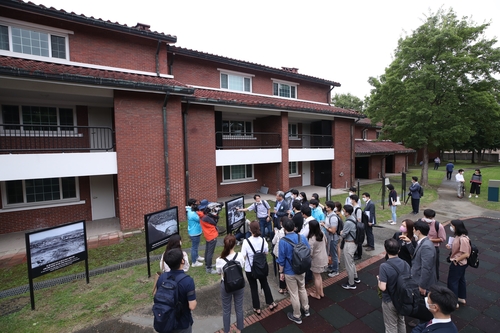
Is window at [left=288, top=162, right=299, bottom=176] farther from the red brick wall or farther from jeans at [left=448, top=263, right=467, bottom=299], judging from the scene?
jeans at [left=448, top=263, right=467, bottom=299]

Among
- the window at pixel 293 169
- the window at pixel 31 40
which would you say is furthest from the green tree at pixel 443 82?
the window at pixel 31 40

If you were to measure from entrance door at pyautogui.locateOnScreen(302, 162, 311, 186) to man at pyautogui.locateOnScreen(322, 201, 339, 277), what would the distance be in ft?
42.7

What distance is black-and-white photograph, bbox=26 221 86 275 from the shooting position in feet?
Result: 14.9

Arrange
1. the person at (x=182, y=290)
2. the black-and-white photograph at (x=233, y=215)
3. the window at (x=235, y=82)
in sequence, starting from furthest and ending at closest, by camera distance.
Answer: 1. the window at (x=235, y=82)
2. the black-and-white photograph at (x=233, y=215)
3. the person at (x=182, y=290)

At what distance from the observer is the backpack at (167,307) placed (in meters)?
2.63

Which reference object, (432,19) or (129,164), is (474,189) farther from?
(129,164)

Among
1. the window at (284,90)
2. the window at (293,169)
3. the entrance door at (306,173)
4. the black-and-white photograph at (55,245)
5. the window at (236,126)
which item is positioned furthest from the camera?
the entrance door at (306,173)

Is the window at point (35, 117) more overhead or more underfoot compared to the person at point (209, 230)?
more overhead

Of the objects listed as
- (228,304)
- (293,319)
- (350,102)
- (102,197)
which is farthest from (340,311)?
(350,102)

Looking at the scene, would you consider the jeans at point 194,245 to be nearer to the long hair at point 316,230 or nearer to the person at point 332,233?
the long hair at point 316,230

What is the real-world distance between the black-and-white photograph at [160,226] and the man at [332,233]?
3.88 meters

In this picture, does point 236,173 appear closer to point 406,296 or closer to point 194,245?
point 194,245

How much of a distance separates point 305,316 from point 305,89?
16.9 meters

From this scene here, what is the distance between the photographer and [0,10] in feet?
26.9
